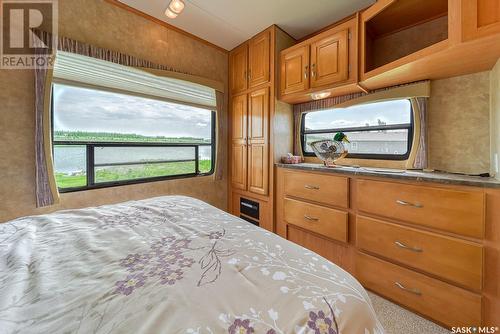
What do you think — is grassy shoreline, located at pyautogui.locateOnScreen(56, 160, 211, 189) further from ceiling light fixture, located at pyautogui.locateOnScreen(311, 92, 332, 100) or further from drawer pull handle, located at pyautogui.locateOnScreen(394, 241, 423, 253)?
drawer pull handle, located at pyautogui.locateOnScreen(394, 241, 423, 253)

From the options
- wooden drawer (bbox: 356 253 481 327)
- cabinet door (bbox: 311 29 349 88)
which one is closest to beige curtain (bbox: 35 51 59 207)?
cabinet door (bbox: 311 29 349 88)

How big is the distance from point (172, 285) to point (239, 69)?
2.90 meters

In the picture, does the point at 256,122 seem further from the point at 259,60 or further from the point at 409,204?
the point at 409,204

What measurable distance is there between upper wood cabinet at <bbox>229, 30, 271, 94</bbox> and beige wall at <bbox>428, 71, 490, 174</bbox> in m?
1.72

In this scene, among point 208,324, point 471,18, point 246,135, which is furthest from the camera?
point 246,135

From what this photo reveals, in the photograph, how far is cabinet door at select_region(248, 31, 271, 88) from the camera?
2.54 meters

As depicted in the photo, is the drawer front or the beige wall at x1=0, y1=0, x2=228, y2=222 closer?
the beige wall at x1=0, y1=0, x2=228, y2=222

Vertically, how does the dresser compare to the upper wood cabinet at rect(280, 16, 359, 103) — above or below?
below

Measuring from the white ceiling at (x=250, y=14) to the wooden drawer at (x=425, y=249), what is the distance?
83.1 inches

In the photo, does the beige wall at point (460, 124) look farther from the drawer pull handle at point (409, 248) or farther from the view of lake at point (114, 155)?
the view of lake at point (114, 155)

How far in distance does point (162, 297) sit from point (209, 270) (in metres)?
0.16

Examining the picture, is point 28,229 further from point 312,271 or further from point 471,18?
point 471,18

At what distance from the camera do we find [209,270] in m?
0.66

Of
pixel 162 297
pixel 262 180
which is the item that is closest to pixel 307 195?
pixel 262 180
